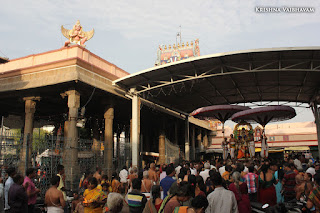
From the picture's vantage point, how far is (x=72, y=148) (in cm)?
1426

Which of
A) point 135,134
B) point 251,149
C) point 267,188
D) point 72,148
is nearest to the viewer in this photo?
point 267,188

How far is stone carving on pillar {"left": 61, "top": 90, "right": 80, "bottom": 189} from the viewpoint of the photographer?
544 inches

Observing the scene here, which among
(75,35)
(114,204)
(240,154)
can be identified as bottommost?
(114,204)

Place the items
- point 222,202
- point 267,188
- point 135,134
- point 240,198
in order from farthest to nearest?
point 135,134
point 267,188
point 240,198
point 222,202

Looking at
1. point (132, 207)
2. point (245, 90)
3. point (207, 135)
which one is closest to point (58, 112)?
point (245, 90)

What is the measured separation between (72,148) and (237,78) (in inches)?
434

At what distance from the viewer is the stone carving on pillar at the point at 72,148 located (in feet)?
45.4

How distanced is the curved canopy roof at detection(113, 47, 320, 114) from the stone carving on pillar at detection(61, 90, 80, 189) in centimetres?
277

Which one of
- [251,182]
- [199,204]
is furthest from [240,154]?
[199,204]

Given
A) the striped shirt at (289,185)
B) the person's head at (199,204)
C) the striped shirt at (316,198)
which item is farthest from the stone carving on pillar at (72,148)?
the striped shirt at (316,198)

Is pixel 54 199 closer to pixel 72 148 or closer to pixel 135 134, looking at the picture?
pixel 72 148

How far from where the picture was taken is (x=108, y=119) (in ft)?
60.7

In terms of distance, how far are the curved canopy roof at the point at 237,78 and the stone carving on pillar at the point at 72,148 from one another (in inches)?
109

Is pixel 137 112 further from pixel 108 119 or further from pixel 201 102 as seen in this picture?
pixel 201 102
